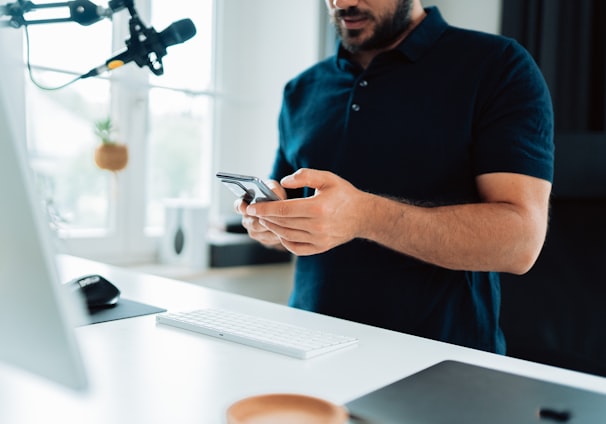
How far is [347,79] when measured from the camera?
1501 mm

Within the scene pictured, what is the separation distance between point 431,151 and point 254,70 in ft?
5.03

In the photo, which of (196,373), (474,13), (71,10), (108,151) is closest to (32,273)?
(196,373)

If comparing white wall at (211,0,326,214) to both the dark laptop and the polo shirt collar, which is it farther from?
the dark laptop

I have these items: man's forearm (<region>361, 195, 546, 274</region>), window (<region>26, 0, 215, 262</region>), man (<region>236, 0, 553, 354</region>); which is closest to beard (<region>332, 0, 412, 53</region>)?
man (<region>236, 0, 553, 354</region>)

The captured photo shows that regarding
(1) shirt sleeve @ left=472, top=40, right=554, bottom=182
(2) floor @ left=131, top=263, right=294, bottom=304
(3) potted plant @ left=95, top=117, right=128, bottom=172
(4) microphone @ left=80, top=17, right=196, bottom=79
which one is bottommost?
(2) floor @ left=131, top=263, right=294, bottom=304

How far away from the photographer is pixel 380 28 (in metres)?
1.41

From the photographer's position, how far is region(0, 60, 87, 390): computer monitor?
1.10 feet

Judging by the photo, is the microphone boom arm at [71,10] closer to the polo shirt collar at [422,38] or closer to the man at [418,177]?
the man at [418,177]

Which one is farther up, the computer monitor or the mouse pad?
the computer monitor

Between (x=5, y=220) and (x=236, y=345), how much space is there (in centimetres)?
56

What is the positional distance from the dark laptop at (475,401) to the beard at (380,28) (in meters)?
0.87

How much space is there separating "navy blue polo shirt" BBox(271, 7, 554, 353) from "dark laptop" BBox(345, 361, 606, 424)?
0.54 meters

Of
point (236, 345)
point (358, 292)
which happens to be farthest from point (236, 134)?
point (236, 345)

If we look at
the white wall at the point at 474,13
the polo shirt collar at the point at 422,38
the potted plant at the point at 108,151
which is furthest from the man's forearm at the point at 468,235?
the white wall at the point at 474,13
